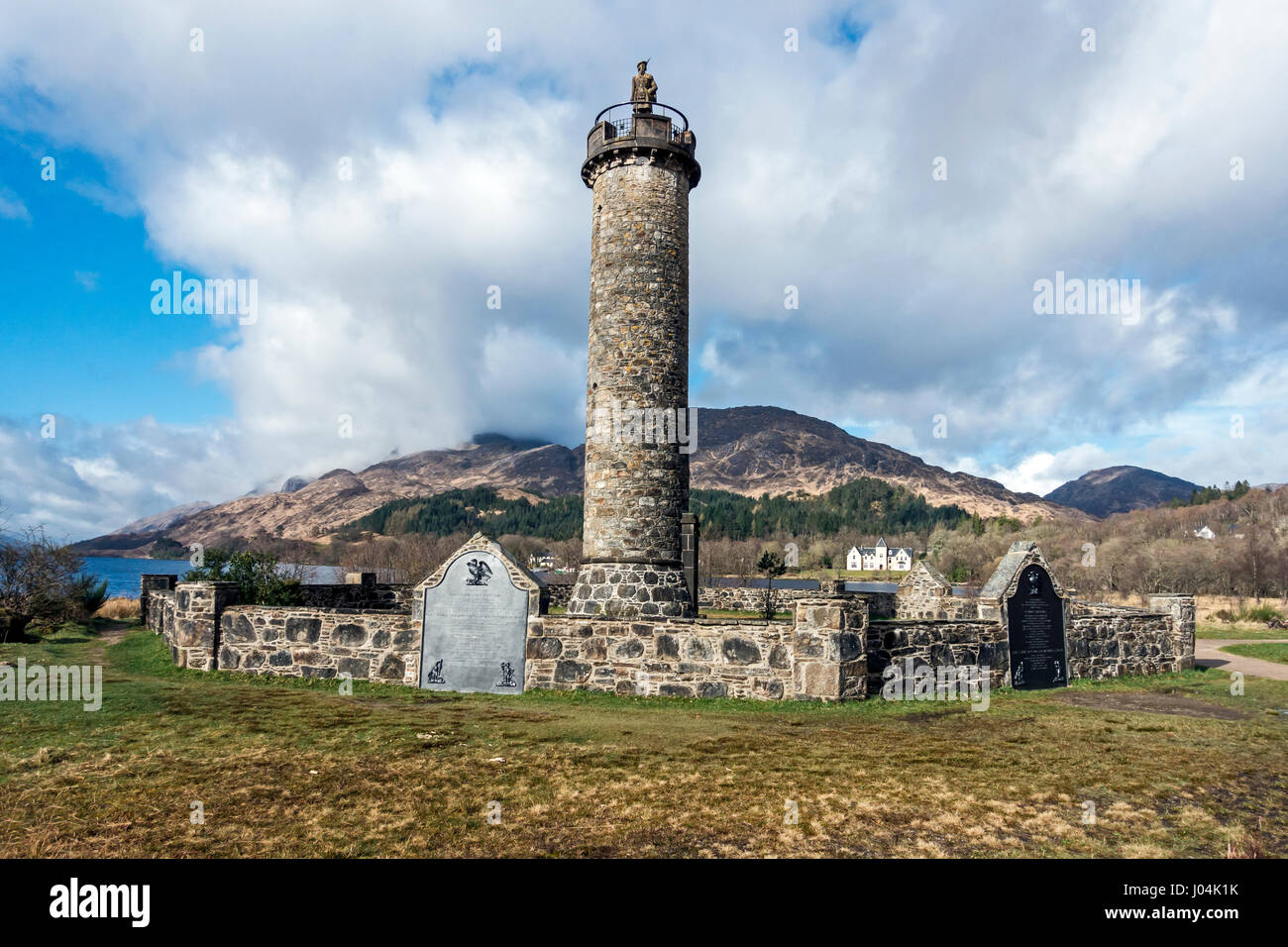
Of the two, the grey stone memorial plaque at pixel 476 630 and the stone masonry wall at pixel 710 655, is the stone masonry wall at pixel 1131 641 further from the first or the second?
the grey stone memorial plaque at pixel 476 630

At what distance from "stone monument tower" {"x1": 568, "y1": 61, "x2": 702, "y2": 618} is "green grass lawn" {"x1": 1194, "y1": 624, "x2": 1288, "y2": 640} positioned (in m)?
19.4

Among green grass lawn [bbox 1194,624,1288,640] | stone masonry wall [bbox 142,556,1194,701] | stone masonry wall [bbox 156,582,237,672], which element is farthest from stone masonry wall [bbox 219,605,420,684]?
green grass lawn [bbox 1194,624,1288,640]

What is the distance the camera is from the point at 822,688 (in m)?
11.0

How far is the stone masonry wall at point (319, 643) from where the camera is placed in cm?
1215

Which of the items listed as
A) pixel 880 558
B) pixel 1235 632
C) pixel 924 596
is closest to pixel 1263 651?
pixel 1235 632

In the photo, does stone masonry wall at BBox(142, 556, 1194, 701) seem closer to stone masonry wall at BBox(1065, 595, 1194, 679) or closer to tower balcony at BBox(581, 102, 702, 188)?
stone masonry wall at BBox(1065, 595, 1194, 679)

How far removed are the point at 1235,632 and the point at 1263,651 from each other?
712cm

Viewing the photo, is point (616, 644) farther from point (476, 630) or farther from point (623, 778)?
point (623, 778)

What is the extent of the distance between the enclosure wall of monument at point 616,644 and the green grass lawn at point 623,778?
2.17 ft

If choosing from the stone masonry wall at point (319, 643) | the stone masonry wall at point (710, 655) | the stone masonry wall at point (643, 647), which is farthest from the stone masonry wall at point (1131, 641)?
the stone masonry wall at point (319, 643)

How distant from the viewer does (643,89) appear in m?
17.4
